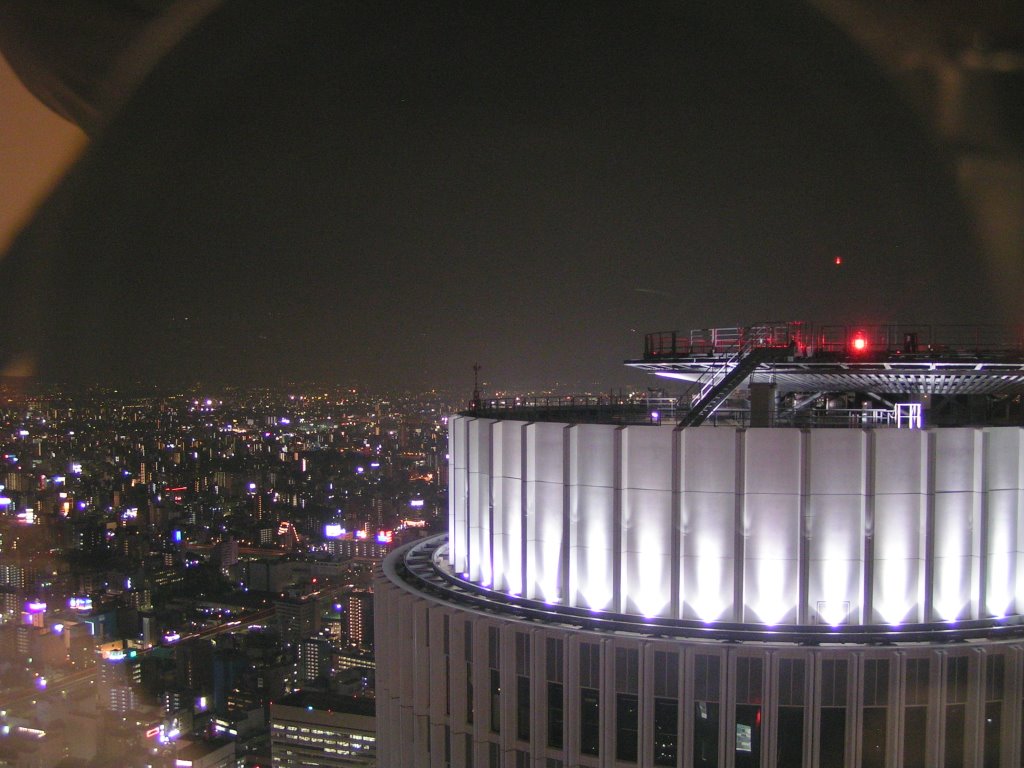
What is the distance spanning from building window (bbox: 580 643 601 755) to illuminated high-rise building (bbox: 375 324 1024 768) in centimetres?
3

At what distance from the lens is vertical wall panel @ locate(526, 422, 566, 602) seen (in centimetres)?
1467

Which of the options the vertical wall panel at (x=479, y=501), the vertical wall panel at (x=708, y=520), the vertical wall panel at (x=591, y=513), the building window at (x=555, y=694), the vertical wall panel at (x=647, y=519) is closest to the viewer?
the vertical wall panel at (x=708, y=520)

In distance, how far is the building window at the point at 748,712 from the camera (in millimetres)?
12375

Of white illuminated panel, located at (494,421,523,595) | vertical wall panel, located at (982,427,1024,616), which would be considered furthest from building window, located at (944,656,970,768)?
white illuminated panel, located at (494,421,523,595)

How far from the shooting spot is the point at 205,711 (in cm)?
5112

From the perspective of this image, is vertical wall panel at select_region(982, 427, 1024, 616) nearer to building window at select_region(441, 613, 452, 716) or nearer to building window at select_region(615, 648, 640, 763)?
building window at select_region(615, 648, 640, 763)

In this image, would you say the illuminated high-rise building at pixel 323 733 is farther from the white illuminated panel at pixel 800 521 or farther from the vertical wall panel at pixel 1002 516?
the vertical wall panel at pixel 1002 516

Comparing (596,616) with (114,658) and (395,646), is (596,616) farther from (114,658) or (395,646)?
(114,658)

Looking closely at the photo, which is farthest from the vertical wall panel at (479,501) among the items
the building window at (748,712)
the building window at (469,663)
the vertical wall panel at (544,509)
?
the building window at (748,712)

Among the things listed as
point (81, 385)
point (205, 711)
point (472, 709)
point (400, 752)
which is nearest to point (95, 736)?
point (205, 711)

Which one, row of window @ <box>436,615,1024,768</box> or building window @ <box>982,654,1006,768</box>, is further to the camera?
building window @ <box>982,654,1006,768</box>

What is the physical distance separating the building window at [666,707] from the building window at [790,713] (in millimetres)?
1576

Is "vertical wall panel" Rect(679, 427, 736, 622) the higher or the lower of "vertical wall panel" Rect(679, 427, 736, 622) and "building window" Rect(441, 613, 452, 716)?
the higher

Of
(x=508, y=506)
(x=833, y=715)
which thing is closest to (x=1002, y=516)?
(x=833, y=715)
